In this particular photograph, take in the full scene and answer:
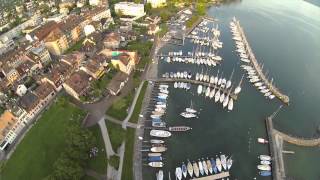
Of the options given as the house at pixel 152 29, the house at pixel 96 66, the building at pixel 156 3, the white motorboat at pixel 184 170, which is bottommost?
the white motorboat at pixel 184 170

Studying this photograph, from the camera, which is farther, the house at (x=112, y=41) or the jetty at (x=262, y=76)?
the house at (x=112, y=41)

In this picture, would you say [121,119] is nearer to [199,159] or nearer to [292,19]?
[199,159]

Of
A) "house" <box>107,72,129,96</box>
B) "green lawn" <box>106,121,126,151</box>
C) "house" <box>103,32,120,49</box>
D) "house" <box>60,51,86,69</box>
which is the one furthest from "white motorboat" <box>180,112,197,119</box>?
"house" <box>103,32,120,49</box>

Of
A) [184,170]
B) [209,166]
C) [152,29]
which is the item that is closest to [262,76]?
[209,166]

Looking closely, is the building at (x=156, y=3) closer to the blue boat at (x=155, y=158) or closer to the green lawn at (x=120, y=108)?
the green lawn at (x=120, y=108)

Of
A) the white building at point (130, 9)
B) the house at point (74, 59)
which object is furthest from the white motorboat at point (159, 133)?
the white building at point (130, 9)

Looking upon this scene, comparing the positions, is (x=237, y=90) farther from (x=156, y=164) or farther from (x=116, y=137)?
(x=116, y=137)
